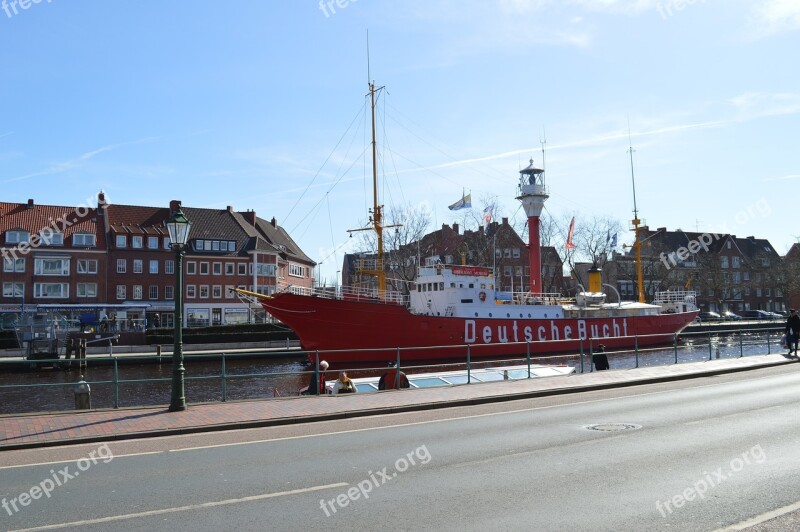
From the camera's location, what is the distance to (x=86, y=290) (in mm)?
65500

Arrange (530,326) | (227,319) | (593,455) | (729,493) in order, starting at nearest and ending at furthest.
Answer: (729,493)
(593,455)
(530,326)
(227,319)

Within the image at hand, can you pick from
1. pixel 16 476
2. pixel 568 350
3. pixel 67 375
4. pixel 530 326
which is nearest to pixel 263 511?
pixel 16 476

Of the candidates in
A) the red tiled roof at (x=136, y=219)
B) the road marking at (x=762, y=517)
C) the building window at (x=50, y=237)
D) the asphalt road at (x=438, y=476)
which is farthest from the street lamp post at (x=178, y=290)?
the red tiled roof at (x=136, y=219)

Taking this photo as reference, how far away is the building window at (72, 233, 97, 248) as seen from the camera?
66062 mm

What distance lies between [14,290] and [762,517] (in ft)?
227

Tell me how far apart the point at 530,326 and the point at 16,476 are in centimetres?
3749

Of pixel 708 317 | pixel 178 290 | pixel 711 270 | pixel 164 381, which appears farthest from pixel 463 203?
pixel 711 270

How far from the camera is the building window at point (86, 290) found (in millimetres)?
65312

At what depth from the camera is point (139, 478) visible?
8656mm

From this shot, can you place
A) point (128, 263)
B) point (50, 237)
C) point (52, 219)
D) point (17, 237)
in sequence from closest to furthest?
point (17, 237), point (50, 237), point (52, 219), point (128, 263)

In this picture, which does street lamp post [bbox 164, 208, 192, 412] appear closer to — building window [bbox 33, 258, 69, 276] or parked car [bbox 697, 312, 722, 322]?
building window [bbox 33, 258, 69, 276]

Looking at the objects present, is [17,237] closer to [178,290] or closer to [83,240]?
[83,240]

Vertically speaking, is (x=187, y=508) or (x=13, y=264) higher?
(x=13, y=264)

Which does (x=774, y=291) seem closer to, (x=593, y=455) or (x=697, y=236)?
(x=697, y=236)
